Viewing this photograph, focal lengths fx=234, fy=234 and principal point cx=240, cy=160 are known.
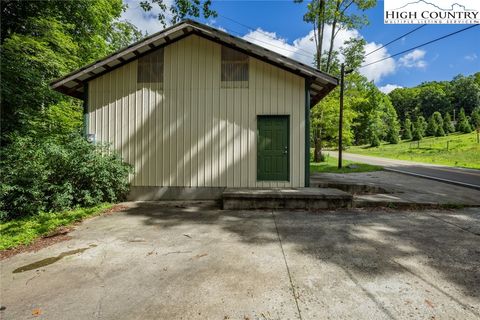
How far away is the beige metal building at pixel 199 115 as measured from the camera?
23.0ft

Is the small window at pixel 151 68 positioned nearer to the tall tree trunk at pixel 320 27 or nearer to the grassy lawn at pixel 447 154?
the tall tree trunk at pixel 320 27

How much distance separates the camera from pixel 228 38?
6.65 meters

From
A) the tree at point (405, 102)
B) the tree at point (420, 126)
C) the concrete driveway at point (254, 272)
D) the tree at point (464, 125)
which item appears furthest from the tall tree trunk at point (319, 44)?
the tree at point (405, 102)

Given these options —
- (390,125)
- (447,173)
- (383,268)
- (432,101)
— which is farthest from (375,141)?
(383,268)

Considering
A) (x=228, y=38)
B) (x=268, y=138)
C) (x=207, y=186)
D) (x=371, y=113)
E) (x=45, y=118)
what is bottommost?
(x=207, y=186)

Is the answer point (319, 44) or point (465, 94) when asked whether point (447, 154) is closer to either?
point (319, 44)

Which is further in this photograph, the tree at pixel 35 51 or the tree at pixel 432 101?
the tree at pixel 432 101

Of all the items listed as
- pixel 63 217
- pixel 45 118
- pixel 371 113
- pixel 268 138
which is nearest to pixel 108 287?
pixel 63 217

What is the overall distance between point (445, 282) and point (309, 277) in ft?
4.93

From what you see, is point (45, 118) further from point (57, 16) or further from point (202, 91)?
point (202, 91)

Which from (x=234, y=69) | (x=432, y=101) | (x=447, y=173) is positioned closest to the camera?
(x=234, y=69)

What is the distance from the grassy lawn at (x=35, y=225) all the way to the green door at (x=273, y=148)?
179 inches

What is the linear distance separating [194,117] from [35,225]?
14.8 feet

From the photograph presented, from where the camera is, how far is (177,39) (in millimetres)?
7156
